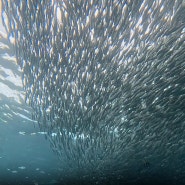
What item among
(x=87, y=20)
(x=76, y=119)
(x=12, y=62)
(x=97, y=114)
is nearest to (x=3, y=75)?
(x=12, y=62)

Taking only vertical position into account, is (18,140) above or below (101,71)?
above

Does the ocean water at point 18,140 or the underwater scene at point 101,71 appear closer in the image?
the underwater scene at point 101,71

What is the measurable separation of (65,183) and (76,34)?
106ft

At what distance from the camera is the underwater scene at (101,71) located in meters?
6.98

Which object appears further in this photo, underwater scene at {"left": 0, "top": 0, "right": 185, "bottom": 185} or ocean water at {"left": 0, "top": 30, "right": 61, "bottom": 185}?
ocean water at {"left": 0, "top": 30, "right": 61, "bottom": 185}

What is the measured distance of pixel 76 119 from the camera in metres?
12.9

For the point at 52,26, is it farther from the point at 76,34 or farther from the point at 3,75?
the point at 3,75

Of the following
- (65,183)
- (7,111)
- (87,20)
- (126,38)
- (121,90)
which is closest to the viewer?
(87,20)

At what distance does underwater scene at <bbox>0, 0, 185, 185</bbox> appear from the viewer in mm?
6977

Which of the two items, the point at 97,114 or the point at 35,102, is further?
the point at 97,114

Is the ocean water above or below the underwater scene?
above

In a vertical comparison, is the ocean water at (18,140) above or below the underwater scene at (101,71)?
above

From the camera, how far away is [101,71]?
9.45 meters

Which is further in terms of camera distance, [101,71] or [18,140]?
[18,140]
